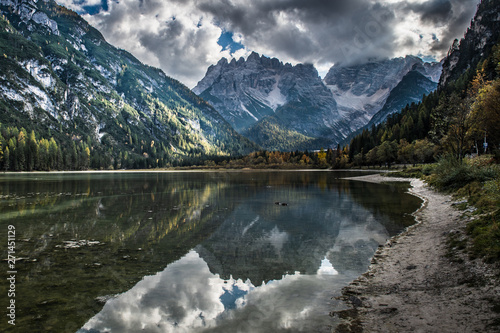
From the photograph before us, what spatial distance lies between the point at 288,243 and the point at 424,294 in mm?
9802

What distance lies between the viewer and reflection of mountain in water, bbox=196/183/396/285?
14.6m

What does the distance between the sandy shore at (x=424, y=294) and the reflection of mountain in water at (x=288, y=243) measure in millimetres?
1902

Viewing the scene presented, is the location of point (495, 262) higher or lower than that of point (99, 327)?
higher

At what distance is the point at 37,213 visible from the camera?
2912cm

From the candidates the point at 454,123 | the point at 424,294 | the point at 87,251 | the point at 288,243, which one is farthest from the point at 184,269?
the point at 454,123

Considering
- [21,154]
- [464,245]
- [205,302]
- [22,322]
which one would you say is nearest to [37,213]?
[22,322]

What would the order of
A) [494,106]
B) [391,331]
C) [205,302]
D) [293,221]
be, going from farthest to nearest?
[494,106]
[293,221]
[205,302]
[391,331]

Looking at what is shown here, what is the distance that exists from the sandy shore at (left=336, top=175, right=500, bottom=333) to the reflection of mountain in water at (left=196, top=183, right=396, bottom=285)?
1.90 m

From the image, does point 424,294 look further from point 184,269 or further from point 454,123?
point 454,123

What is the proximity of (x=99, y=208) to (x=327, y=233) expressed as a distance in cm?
2607

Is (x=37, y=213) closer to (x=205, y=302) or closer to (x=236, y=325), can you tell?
(x=205, y=302)

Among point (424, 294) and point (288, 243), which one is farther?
point (288, 243)

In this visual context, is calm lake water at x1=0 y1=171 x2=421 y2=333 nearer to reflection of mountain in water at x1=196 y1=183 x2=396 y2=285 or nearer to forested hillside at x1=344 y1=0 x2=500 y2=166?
reflection of mountain in water at x1=196 y1=183 x2=396 y2=285

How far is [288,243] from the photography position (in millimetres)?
19047
